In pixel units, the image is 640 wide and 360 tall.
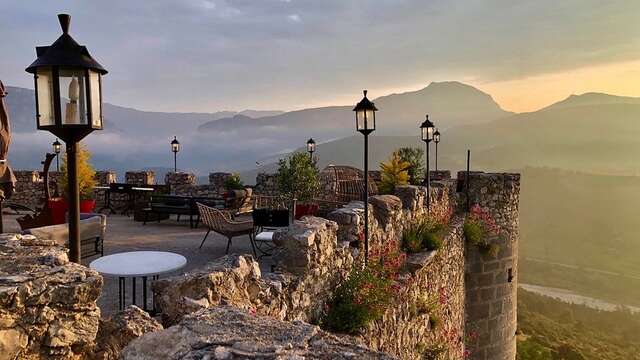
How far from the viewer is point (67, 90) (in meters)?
3.83

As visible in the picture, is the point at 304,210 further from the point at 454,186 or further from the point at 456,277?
the point at 454,186

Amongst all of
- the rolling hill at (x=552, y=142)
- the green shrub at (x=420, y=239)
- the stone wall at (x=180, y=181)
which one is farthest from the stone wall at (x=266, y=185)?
the rolling hill at (x=552, y=142)

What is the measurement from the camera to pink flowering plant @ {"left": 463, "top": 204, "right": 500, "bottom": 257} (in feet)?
43.5

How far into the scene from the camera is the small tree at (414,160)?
15.3 meters

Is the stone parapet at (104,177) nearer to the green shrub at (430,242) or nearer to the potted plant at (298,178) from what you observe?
the potted plant at (298,178)

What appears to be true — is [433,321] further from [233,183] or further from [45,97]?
[233,183]

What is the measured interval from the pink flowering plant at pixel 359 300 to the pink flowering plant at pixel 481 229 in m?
7.28

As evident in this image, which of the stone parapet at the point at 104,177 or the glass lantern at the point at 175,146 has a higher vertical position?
the glass lantern at the point at 175,146

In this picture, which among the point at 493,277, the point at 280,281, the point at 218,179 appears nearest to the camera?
the point at 280,281

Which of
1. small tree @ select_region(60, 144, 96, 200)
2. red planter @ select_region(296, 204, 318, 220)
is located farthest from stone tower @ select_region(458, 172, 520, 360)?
small tree @ select_region(60, 144, 96, 200)

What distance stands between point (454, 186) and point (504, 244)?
7.07ft

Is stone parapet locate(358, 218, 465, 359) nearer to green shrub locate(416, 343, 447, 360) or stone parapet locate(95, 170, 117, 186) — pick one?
green shrub locate(416, 343, 447, 360)

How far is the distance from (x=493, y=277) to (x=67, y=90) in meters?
12.4

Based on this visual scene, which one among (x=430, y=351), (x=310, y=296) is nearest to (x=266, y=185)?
(x=430, y=351)
